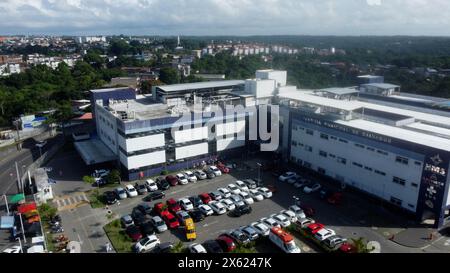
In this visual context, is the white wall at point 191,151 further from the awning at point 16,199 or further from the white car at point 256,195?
the awning at point 16,199

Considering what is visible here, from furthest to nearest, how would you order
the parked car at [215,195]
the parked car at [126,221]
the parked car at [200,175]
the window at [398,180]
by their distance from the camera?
1. the parked car at [200,175]
2. the parked car at [215,195]
3. the window at [398,180]
4. the parked car at [126,221]

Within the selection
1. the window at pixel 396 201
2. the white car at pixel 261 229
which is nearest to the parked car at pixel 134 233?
the white car at pixel 261 229

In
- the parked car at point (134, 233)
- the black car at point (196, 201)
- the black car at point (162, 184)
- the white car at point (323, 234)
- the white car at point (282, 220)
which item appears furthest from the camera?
the black car at point (162, 184)

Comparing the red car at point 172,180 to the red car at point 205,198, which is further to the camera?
the red car at point 172,180

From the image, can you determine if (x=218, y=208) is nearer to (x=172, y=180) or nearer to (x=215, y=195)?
(x=215, y=195)

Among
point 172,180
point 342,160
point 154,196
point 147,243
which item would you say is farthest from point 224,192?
point 342,160
